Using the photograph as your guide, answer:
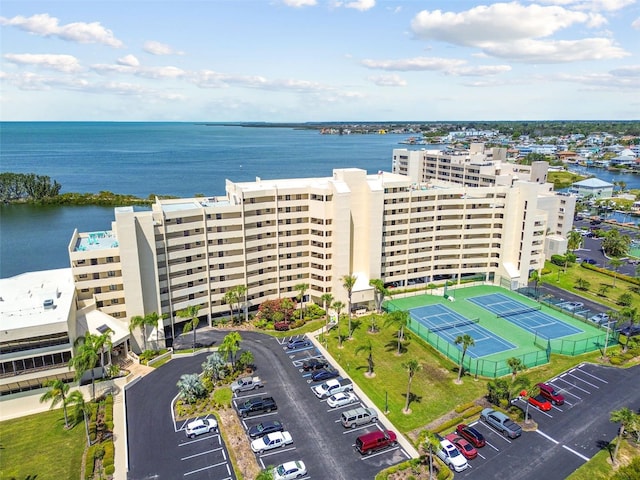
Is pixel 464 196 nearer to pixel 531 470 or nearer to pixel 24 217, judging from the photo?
pixel 531 470

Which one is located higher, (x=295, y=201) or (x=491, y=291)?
(x=295, y=201)

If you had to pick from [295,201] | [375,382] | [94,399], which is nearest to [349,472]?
[375,382]

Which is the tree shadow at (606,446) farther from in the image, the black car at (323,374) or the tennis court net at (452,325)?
the black car at (323,374)

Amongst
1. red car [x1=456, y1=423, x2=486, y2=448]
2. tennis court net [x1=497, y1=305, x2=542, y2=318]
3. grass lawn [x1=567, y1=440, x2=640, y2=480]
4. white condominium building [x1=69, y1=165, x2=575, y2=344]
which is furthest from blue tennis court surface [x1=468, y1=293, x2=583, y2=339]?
red car [x1=456, y1=423, x2=486, y2=448]

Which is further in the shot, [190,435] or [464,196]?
[464,196]

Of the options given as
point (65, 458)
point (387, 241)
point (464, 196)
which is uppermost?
point (464, 196)

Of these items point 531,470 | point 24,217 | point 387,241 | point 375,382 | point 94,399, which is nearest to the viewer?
point 531,470

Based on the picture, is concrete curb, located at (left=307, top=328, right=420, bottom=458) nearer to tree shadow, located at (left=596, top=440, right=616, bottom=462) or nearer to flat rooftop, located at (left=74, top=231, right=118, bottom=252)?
tree shadow, located at (left=596, top=440, right=616, bottom=462)

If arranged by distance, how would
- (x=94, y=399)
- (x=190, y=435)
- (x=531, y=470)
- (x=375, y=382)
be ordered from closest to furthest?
(x=531, y=470) < (x=190, y=435) < (x=94, y=399) < (x=375, y=382)
